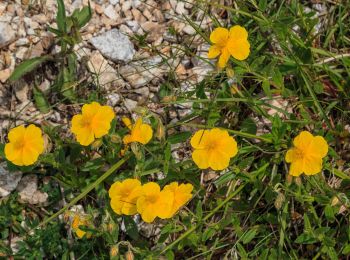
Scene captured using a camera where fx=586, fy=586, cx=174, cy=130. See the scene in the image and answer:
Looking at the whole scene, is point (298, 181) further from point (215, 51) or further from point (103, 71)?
point (103, 71)

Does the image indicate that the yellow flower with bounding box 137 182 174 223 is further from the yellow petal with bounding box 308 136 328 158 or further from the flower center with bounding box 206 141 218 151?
the yellow petal with bounding box 308 136 328 158

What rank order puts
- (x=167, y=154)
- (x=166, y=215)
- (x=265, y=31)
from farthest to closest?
(x=265, y=31), (x=167, y=154), (x=166, y=215)

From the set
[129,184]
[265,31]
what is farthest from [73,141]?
[265,31]

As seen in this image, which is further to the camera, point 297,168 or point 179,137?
point 179,137

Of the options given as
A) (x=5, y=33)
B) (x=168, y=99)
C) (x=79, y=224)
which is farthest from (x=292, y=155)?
(x=5, y=33)

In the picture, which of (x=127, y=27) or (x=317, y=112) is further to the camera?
(x=127, y=27)

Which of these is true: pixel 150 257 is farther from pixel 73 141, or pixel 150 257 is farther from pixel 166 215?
pixel 73 141

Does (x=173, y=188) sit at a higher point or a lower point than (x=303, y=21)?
lower
